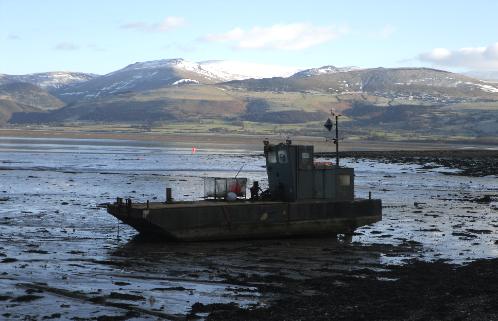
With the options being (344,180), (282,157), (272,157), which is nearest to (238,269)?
(282,157)

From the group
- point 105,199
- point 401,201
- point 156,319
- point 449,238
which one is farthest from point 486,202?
point 156,319

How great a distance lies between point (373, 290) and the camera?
Result: 1889 cm

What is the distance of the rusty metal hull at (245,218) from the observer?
26.5m

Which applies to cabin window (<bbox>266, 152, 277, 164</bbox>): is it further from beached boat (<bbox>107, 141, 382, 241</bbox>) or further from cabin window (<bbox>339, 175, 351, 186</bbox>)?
cabin window (<bbox>339, 175, 351, 186</bbox>)

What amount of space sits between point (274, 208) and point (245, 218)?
4.44 feet

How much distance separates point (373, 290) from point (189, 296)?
464cm

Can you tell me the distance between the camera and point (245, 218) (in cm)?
2811

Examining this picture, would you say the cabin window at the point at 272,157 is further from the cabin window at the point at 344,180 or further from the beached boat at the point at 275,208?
the cabin window at the point at 344,180

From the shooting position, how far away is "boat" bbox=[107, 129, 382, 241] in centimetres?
2672

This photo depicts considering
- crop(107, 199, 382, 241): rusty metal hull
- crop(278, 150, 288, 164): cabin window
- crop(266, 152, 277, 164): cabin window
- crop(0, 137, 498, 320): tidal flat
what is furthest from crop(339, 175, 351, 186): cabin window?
crop(266, 152, 277, 164): cabin window

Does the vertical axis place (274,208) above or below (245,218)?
above

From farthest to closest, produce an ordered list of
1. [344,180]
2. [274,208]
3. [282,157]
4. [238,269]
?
[344,180] → [282,157] → [274,208] → [238,269]

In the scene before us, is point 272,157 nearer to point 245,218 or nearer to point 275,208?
point 275,208

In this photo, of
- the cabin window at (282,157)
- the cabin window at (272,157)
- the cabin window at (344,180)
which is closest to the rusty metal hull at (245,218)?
the cabin window at (344,180)
